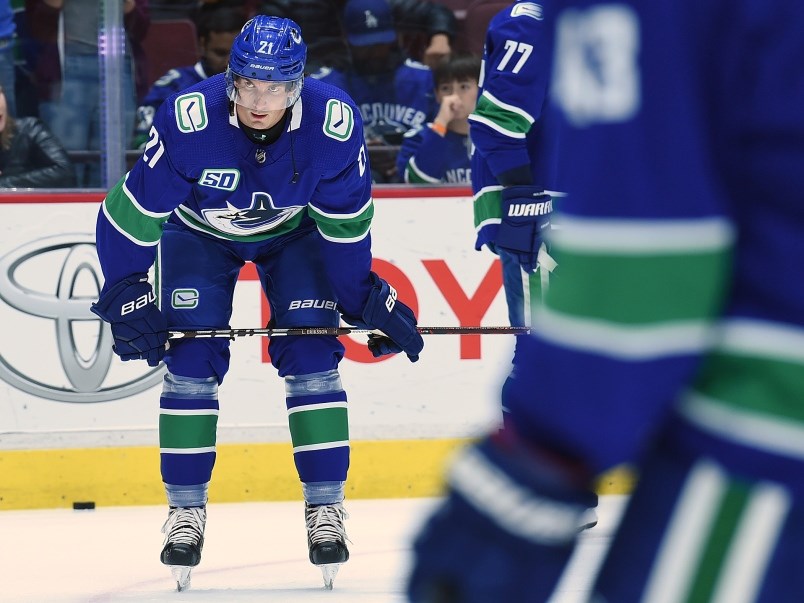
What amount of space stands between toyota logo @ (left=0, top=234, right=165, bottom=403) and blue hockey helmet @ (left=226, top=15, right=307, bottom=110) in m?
1.34

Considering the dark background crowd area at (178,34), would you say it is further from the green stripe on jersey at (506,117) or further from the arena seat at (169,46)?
the green stripe on jersey at (506,117)

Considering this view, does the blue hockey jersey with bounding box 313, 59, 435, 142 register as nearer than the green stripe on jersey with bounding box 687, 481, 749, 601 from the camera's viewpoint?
No

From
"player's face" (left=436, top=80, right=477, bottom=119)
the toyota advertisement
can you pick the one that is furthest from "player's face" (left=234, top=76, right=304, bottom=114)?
"player's face" (left=436, top=80, right=477, bottom=119)

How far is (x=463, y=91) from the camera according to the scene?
14.6ft

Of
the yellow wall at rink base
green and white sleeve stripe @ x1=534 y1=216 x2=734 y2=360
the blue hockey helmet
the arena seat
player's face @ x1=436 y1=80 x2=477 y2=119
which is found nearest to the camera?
green and white sleeve stripe @ x1=534 y1=216 x2=734 y2=360

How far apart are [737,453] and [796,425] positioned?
0.03 metres

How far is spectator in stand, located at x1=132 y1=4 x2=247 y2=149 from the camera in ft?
13.9

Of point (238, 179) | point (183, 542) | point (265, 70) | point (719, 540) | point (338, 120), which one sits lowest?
point (183, 542)

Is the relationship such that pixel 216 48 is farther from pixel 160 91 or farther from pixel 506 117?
pixel 506 117

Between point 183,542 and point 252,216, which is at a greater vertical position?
point 252,216

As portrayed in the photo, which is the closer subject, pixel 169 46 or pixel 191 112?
pixel 191 112

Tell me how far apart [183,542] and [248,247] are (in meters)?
0.64

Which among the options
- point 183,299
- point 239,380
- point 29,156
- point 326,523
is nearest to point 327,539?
point 326,523

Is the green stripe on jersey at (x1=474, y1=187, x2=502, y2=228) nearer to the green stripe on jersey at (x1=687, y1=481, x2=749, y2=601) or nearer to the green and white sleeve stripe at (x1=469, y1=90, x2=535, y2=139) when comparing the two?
the green and white sleeve stripe at (x1=469, y1=90, x2=535, y2=139)
